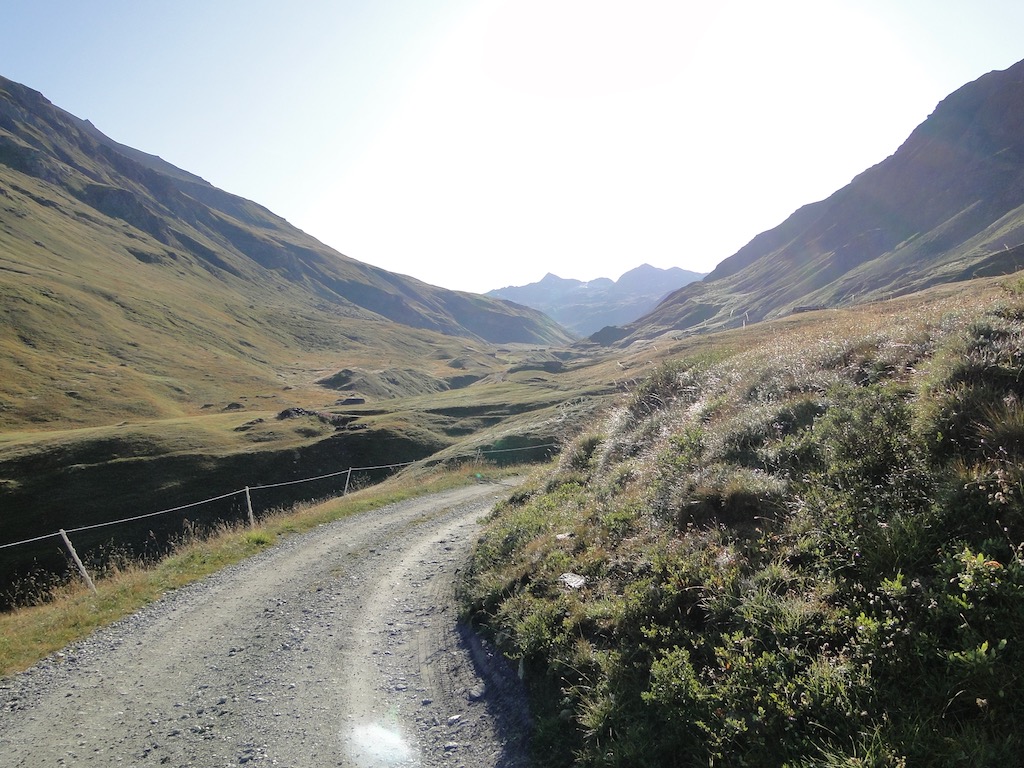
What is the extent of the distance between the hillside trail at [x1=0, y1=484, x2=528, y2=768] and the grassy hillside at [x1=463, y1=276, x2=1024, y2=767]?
3.05 ft

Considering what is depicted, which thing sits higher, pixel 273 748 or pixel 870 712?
pixel 870 712

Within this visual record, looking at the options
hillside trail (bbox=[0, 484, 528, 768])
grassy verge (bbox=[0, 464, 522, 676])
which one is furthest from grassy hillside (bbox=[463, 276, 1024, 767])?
grassy verge (bbox=[0, 464, 522, 676])

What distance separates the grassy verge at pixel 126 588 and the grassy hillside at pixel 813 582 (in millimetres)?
8367

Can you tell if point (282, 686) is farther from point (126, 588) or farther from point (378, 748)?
point (126, 588)

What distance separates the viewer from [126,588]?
1295 centimetres

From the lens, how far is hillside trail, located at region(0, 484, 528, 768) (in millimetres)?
6664

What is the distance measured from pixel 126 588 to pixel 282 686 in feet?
25.0

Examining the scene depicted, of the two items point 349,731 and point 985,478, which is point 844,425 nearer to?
point 985,478

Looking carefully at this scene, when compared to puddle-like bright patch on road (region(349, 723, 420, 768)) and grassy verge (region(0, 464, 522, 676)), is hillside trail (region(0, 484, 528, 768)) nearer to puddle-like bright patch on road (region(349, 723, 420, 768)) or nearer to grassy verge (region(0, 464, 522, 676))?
puddle-like bright patch on road (region(349, 723, 420, 768))

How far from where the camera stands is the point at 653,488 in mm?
9000

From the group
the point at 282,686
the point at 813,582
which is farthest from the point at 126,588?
the point at 813,582

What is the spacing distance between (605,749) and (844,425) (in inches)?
199

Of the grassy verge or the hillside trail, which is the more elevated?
the grassy verge

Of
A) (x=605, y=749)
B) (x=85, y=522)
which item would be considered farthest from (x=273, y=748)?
(x=85, y=522)
